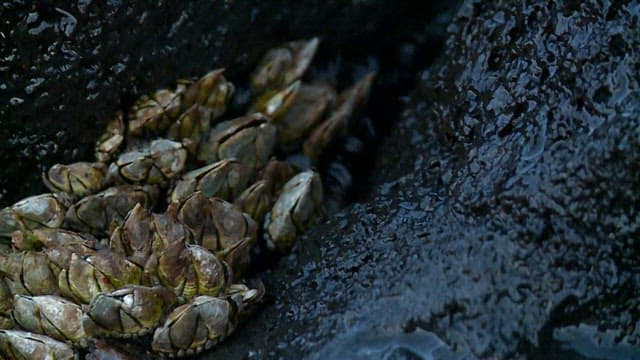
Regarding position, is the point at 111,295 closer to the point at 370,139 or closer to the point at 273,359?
the point at 273,359

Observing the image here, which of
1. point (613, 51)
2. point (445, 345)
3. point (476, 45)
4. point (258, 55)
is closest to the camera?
point (445, 345)

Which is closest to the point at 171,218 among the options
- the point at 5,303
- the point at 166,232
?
the point at 166,232

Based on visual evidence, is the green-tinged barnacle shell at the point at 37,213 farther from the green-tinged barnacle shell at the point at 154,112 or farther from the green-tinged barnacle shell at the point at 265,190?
the green-tinged barnacle shell at the point at 265,190

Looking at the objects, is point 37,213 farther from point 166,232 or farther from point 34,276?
point 166,232

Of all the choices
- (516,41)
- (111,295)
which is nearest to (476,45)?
(516,41)

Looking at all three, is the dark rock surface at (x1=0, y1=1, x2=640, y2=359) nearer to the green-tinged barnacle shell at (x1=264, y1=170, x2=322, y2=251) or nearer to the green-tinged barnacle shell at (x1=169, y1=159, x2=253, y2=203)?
the green-tinged barnacle shell at (x1=264, y1=170, x2=322, y2=251)

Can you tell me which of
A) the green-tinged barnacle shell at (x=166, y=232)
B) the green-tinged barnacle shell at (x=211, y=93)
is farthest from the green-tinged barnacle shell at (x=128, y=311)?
the green-tinged barnacle shell at (x=211, y=93)
